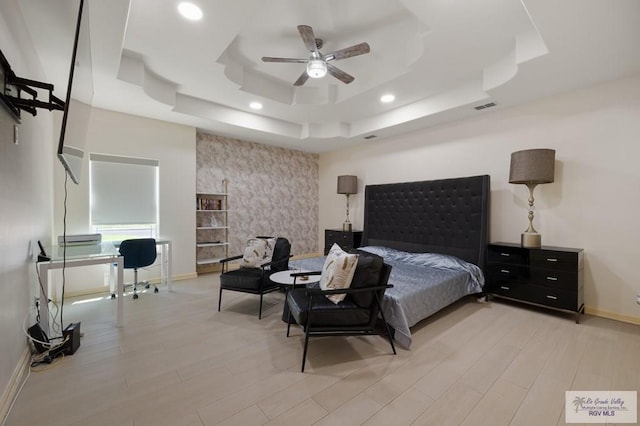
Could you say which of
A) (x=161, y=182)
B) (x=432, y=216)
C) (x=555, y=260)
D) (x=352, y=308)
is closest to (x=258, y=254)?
(x=352, y=308)

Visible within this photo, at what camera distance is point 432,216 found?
417 cm

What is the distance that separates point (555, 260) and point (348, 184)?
337 cm

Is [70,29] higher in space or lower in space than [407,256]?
higher

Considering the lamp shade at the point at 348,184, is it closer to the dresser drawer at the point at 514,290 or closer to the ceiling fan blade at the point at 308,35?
the dresser drawer at the point at 514,290

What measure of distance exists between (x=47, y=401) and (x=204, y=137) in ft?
13.4

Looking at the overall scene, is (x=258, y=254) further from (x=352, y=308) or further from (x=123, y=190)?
(x=123, y=190)

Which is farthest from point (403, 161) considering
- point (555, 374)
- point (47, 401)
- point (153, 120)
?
point (47, 401)

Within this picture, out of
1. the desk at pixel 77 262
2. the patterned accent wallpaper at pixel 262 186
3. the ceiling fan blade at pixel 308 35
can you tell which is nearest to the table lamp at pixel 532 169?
the ceiling fan blade at pixel 308 35

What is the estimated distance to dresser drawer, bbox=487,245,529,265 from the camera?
10.4 ft

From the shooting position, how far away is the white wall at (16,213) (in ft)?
5.37

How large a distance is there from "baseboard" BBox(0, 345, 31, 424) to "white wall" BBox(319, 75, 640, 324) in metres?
4.93

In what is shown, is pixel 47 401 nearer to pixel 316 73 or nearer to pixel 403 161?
pixel 316 73

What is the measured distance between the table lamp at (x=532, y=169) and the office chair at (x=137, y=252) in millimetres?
4756

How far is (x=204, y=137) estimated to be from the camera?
4824mm
